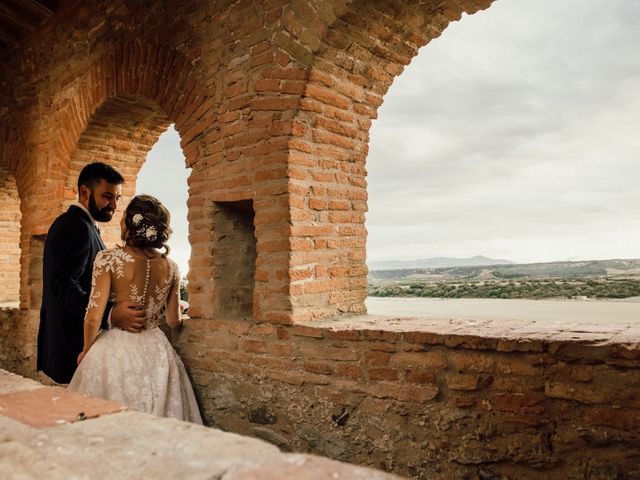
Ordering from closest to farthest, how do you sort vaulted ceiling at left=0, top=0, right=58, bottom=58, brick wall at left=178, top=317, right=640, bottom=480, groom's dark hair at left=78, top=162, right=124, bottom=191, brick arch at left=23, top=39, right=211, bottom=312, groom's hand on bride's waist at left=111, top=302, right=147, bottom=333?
1. brick wall at left=178, top=317, right=640, bottom=480
2. groom's hand on bride's waist at left=111, top=302, right=147, bottom=333
3. groom's dark hair at left=78, top=162, right=124, bottom=191
4. brick arch at left=23, top=39, right=211, bottom=312
5. vaulted ceiling at left=0, top=0, right=58, bottom=58

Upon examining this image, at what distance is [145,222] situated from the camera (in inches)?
125

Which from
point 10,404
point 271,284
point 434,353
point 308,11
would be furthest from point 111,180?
point 434,353

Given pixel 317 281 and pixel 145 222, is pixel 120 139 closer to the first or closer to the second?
pixel 145 222

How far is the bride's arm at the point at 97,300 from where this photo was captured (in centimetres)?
306

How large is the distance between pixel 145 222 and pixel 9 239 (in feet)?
18.3

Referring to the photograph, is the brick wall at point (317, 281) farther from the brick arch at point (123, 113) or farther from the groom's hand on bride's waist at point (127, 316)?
the groom's hand on bride's waist at point (127, 316)

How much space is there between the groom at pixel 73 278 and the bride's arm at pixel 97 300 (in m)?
0.12

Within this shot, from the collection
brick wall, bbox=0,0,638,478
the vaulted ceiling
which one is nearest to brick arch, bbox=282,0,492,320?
brick wall, bbox=0,0,638,478

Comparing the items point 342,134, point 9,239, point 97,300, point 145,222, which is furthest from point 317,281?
point 9,239

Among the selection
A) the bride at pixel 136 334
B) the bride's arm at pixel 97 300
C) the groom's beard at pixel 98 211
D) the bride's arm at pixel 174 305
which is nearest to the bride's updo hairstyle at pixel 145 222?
the bride at pixel 136 334

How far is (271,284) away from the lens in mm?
3156

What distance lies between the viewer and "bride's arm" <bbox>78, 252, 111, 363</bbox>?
3.06m

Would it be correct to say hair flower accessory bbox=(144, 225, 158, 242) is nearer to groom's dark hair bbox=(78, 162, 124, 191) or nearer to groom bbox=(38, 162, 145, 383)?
groom bbox=(38, 162, 145, 383)

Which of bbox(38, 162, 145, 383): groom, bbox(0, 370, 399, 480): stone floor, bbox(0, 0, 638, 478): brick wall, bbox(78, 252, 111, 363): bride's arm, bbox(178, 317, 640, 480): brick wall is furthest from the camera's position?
bbox(38, 162, 145, 383): groom
